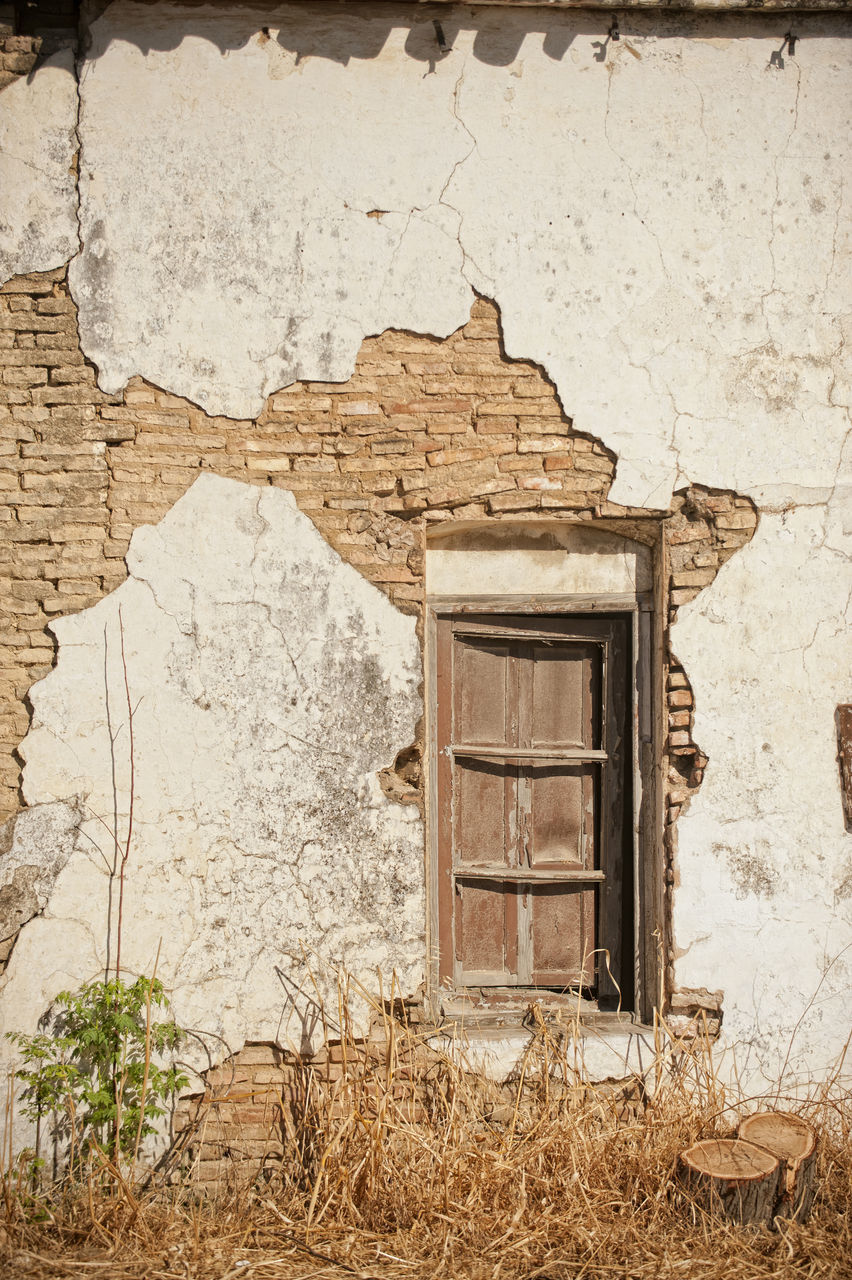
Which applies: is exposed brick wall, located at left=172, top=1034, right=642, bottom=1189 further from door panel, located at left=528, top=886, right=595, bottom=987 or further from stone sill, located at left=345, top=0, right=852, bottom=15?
stone sill, located at left=345, top=0, right=852, bottom=15

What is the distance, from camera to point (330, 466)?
3.25m

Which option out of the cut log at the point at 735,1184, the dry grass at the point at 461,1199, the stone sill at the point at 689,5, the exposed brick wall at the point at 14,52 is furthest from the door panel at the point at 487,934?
the exposed brick wall at the point at 14,52

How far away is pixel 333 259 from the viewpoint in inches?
128

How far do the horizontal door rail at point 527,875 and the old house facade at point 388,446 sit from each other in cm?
20

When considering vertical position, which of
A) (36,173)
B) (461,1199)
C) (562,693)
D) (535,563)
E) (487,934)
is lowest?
(461,1199)

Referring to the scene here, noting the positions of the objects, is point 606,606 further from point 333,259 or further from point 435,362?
point 333,259

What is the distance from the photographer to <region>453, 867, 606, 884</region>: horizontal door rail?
3.39 metres

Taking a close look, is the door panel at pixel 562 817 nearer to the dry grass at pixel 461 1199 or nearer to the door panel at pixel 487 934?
the door panel at pixel 487 934

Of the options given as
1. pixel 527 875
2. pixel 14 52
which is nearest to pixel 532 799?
pixel 527 875

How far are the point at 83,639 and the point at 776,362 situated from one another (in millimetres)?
2614

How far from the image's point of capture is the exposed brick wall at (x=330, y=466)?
320 centimetres

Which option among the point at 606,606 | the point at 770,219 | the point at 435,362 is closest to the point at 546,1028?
the point at 606,606

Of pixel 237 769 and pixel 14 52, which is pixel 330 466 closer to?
pixel 237 769

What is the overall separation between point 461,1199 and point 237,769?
1.50 meters
